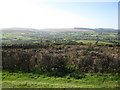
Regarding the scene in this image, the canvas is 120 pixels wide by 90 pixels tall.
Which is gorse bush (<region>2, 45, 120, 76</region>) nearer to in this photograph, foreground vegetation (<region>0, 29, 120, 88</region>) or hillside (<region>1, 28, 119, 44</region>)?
foreground vegetation (<region>0, 29, 120, 88</region>)

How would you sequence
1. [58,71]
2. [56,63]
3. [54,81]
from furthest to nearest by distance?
1. [56,63]
2. [58,71]
3. [54,81]

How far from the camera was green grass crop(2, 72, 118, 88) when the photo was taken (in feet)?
38.0

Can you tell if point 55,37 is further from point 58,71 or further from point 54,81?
point 54,81

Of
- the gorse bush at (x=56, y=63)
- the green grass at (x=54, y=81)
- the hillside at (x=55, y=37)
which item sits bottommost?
the green grass at (x=54, y=81)

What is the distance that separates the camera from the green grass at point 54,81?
1157 cm

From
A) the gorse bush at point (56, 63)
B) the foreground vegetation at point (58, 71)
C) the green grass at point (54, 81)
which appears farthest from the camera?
the gorse bush at point (56, 63)

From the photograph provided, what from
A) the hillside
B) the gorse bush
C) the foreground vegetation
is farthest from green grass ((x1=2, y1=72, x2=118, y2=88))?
the hillside

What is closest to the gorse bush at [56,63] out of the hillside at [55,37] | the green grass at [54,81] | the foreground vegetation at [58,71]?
the foreground vegetation at [58,71]

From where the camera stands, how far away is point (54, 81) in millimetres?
12938

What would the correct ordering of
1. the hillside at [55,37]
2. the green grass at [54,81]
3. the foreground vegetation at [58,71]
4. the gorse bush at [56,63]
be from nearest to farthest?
the green grass at [54,81] → the foreground vegetation at [58,71] → the gorse bush at [56,63] → the hillside at [55,37]

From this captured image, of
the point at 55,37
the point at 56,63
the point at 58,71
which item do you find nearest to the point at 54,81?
the point at 58,71

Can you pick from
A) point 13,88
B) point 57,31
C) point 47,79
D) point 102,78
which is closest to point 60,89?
point 47,79

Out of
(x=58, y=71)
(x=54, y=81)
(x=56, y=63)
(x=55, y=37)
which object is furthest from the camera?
(x=55, y=37)

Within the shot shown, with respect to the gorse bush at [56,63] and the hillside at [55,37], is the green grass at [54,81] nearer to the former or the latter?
the gorse bush at [56,63]
